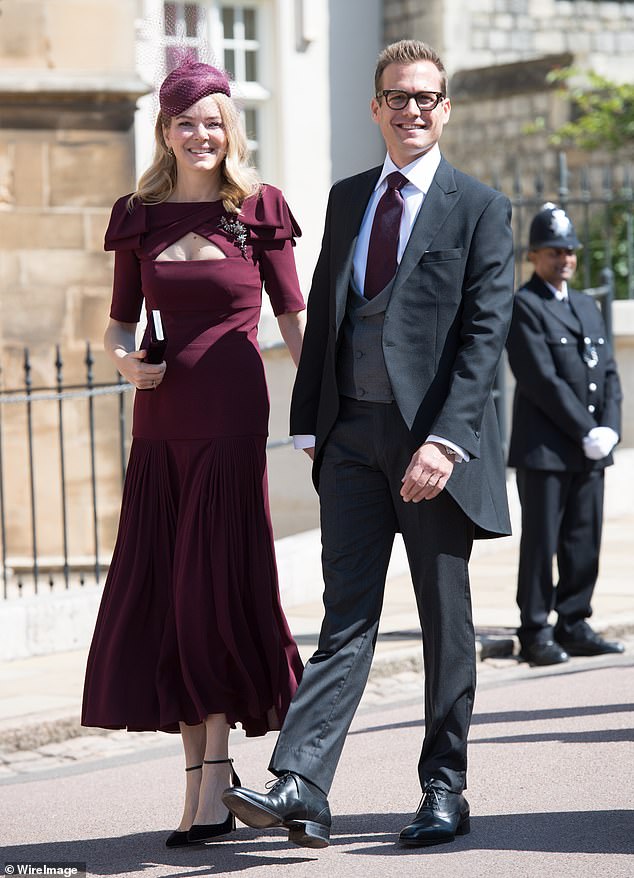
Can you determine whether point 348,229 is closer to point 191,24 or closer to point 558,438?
point 191,24

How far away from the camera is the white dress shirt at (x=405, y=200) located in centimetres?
446

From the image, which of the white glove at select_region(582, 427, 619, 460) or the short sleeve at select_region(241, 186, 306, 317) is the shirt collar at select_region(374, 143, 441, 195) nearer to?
the short sleeve at select_region(241, 186, 306, 317)

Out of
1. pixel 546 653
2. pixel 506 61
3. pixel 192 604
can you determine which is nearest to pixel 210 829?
pixel 192 604

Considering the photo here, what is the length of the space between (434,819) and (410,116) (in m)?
1.83

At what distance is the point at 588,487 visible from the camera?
297 inches

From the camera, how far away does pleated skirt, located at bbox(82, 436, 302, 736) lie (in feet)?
15.3

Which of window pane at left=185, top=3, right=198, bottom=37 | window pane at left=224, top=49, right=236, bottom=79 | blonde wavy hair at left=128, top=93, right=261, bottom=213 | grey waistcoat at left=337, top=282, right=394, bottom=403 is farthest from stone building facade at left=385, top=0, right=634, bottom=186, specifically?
grey waistcoat at left=337, top=282, right=394, bottom=403

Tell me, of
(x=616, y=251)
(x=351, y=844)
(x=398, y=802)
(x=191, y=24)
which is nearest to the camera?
(x=351, y=844)

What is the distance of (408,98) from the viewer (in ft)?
14.5

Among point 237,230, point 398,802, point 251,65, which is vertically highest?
point 251,65

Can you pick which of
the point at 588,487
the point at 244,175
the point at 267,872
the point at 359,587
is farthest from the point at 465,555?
the point at 588,487

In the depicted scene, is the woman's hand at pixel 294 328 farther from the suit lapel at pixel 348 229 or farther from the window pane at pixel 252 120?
the window pane at pixel 252 120

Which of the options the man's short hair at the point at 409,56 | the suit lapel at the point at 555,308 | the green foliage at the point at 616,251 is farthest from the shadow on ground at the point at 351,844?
the green foliage at the point at 616,251

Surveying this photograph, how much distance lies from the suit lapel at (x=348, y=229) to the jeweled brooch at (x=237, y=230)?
317 mm
